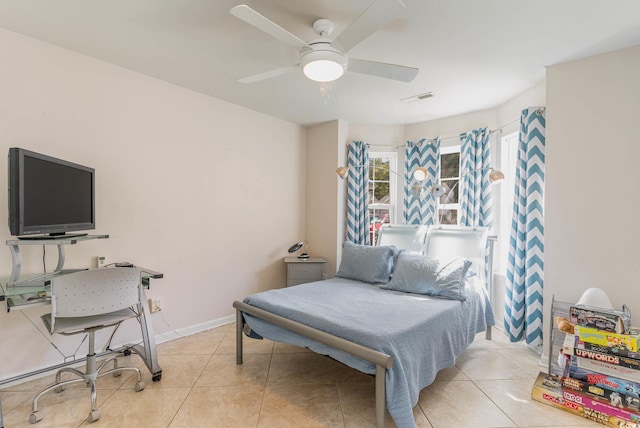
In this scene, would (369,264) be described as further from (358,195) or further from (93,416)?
(93,416)

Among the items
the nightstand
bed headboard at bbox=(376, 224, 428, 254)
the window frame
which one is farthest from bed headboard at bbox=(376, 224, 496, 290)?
the nightstand

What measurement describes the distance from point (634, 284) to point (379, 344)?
2014mm

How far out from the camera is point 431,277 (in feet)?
9.20

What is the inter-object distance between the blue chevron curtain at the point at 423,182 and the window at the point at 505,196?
2.38ft

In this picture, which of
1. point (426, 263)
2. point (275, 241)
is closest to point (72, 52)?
point (275, 241)

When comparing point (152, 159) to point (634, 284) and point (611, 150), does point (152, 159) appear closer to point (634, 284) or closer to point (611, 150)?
point (611, 150)

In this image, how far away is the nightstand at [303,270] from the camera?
12.9 feet

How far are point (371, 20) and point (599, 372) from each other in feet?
8.45

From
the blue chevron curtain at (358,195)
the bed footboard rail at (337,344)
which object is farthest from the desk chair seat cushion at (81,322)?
the blue chevron curtain at (358,195)

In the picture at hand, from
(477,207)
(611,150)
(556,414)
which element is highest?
(611,150)

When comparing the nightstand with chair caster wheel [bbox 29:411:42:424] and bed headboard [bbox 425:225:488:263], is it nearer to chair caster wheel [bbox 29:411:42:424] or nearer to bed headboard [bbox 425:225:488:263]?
bed headboard [bbox 425:225:488:263]

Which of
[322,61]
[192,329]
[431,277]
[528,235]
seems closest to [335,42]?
[322,61]

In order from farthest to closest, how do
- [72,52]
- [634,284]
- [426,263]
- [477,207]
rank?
[477,207] < [426,263] < [72,52] < [634,284]

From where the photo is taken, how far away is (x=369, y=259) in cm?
330
